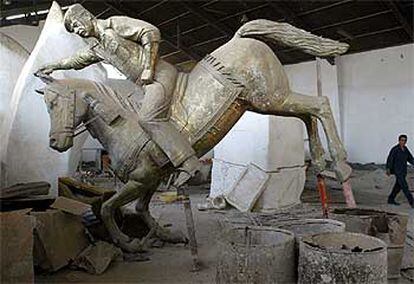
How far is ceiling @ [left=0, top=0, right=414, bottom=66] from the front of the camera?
9.83 metres

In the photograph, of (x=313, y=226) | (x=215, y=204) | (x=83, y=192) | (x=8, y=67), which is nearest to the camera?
(x=313, y=226)

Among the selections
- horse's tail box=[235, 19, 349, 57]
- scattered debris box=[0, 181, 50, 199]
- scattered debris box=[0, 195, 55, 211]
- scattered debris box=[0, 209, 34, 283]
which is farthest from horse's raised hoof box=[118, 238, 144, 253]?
horse's tail box=[235, 19, 349, 57]

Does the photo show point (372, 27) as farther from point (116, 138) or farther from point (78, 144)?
point (116, 138)

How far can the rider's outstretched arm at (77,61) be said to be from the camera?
4.25 meters

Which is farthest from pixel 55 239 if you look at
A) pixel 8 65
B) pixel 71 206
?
pixel 8 65

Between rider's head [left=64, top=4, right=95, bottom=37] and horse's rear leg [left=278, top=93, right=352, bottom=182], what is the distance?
1.86m

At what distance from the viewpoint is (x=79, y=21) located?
394 centimetres

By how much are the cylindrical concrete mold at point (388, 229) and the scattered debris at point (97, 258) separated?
7.13 feet

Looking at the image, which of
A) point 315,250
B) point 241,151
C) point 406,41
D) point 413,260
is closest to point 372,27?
point 406,41

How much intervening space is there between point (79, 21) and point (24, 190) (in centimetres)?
188

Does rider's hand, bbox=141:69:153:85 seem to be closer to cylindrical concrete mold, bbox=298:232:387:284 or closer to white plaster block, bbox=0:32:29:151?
cylindrical concrete mold, bbox=298:232:387:284

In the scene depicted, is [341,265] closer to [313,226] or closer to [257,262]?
[257,262]

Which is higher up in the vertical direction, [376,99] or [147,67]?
[376,99]

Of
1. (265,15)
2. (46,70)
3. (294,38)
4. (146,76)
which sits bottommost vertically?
(146,76)
